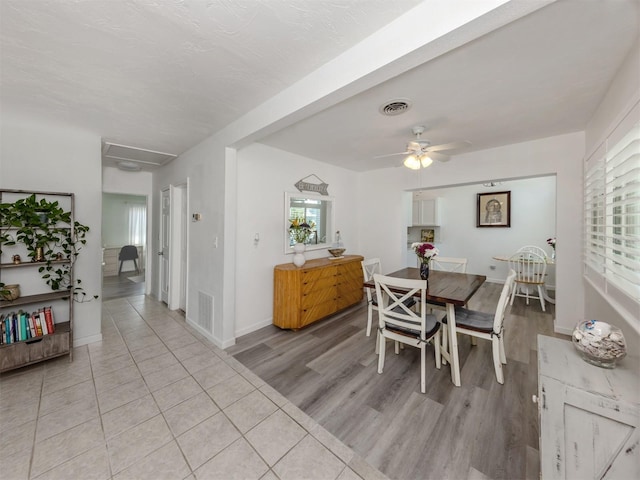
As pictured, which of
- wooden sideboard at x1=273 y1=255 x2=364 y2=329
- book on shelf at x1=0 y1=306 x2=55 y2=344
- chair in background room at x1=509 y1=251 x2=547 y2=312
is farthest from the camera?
chair in background room at x1=509 y1=251 x2=547 y2=312

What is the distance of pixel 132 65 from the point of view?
67.4 inches

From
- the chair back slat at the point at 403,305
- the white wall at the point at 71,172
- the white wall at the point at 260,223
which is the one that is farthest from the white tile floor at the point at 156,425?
the chair back slat at the point at 403,305

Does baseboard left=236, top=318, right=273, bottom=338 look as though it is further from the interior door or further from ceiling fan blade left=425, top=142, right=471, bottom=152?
ceiling fan blade left=425, top=142, right=471, bottom=152

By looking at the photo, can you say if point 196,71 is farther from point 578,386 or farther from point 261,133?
point 578,386

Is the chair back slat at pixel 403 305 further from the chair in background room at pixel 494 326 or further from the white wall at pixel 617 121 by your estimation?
the white wall at pixel 617 121

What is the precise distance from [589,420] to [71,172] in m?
4.57

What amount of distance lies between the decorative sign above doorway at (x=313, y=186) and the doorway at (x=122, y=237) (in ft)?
16.2

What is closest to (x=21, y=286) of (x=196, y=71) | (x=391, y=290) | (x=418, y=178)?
(x=196, y=71)

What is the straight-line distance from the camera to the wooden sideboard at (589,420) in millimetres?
981

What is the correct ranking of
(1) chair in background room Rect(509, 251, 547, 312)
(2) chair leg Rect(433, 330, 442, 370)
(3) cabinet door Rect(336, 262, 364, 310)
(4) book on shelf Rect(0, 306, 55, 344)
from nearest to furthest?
1. (4) book on shelf Rect(0, 306, 55, 344)
2. (2) chair leg Rect(433, 330, 442, 370)
3. (3) cabinet door Rect(336, 262, 364, 310)
4. (1) chair in background room Rect(509, 251, 547, 312)

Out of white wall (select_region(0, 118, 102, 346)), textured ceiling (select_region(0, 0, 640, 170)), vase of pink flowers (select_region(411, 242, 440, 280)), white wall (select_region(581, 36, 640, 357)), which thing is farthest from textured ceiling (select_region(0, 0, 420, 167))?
vase of pink flowers (select_region(411, 242, 440, 280))

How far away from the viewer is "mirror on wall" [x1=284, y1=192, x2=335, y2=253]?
3.73 metres

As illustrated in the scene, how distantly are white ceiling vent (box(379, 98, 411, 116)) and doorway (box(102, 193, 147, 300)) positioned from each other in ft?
21.6

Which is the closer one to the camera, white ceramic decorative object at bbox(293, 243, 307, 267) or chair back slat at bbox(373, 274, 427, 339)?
chair back slat at bbox(373, 274, 427, 339)
